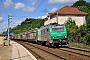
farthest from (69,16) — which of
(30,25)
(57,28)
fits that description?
(57,28)

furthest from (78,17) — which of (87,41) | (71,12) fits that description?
(87,41)

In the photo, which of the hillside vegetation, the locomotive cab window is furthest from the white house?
the locomotive cab window

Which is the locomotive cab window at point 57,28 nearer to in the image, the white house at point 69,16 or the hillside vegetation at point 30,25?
the white house at point 69,16

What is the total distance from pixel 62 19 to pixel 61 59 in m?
62.4

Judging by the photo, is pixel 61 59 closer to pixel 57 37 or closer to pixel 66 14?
pixel 57 37

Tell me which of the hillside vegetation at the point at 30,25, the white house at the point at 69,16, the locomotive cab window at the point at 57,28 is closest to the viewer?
the locomotive cab window at the point at 57,28

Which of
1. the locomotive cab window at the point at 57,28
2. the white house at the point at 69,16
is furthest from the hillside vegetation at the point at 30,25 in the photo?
the locomotive cab window at the point at 57,28

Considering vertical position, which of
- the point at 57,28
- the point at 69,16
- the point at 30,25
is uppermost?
the point at 69,16

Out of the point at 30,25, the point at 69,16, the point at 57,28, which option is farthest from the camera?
the point at 30,25

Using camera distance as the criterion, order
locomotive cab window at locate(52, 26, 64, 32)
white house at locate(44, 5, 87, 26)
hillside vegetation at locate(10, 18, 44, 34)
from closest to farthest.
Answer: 1. locomotive cab window at locate(52, 26, 64, 32)
2. white house at locate(44, 5, 87, 26)
3. hillside vegetation at locate(10, 18, 44, 34)

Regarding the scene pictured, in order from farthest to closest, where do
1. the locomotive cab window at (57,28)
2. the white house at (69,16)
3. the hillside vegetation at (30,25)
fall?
the hillside vegetation at (30,25) < the white house at (69,16) < the locomotive cab window at (57,28)

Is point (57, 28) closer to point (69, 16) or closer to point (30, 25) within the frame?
point (69, 16)

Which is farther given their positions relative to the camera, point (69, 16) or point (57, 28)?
point (69, 16)

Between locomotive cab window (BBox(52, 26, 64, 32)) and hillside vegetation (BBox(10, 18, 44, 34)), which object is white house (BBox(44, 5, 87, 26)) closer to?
hillside vegetation (BBox(10, 18, 44, 34))
